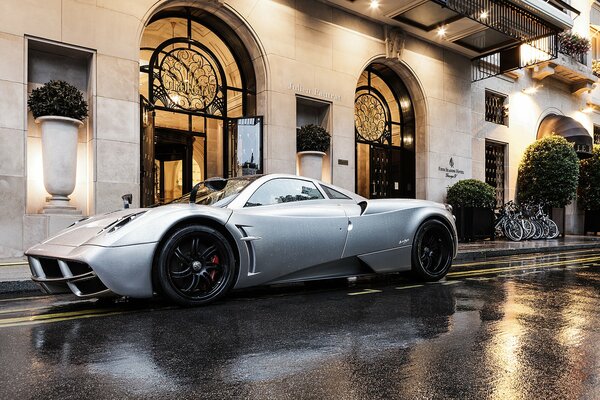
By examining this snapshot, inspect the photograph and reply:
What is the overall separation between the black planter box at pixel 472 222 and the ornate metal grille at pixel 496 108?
215 inches

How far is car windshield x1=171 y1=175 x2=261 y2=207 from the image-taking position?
16.5 feet

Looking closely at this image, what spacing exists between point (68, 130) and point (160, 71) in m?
3.24

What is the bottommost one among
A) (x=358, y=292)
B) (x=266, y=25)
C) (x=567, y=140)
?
(x=358, y=292)

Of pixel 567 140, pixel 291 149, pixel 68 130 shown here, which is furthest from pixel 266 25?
pixel 567 140

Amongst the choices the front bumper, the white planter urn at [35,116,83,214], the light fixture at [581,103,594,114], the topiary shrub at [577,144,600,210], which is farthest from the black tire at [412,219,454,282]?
the light fixture at [581,103,594,114]

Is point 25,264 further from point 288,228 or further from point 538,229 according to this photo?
point 538,229

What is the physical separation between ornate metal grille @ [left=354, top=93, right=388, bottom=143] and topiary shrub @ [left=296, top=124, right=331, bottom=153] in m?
2.82

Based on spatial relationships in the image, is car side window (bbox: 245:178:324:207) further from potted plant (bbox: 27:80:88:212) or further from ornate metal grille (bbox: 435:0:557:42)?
ornate metal grille (bbox: 435:0:557:42)

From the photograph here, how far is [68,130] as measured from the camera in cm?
870

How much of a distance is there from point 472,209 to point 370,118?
4.33 metres

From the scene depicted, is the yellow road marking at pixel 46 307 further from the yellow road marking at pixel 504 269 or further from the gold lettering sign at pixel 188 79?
the gold lettering sign at pixel 188 79

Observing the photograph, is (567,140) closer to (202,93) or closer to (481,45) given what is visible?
(481,45)

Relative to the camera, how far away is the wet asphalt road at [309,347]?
2.38 metres

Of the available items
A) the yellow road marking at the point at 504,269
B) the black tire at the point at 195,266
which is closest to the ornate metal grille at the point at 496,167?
the yellow road marking at the point at 504,269
